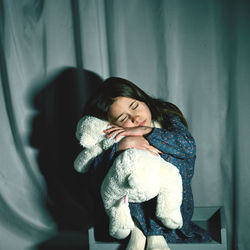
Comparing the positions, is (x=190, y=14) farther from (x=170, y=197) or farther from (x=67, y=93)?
(x=170, y=197)

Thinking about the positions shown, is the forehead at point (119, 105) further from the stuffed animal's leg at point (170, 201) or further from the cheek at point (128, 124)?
the stuffed animal's leg at point (170, 201)

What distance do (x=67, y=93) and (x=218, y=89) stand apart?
0.73m

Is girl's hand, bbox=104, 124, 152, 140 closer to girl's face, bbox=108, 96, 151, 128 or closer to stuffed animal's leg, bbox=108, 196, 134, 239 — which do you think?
girl's face, bbox=108, 96, 151, 128

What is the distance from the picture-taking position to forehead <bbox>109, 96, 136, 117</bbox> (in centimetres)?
108

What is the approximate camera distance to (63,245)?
1589 mm

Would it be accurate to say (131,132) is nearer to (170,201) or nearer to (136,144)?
(136,144)

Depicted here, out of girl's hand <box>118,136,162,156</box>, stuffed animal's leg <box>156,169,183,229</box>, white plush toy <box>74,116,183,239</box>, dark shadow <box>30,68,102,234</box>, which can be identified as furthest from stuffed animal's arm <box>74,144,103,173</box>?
dark shadow <box>30,68,102,234</box>

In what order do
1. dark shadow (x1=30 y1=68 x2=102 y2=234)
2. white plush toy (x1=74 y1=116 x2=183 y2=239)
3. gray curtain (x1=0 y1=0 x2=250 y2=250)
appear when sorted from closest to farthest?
white plush toy (x1=74 y1=116 x2=183 y2=239) → gray curtain (x1=0 y1=0 x2=250 y2=250) → dark shadow (x1=30 y1=68 x2=102 y2=234)

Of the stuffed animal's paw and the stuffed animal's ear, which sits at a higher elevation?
the stuffed animal's ear

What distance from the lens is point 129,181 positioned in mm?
858

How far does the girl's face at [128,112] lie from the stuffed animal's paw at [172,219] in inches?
12.8

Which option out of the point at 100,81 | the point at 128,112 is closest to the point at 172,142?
the point at 128,112

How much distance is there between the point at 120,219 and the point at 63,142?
2.25ft

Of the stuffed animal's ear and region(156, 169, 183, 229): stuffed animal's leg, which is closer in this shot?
region(156, 169, 183, 229): stuffed animal's leg
